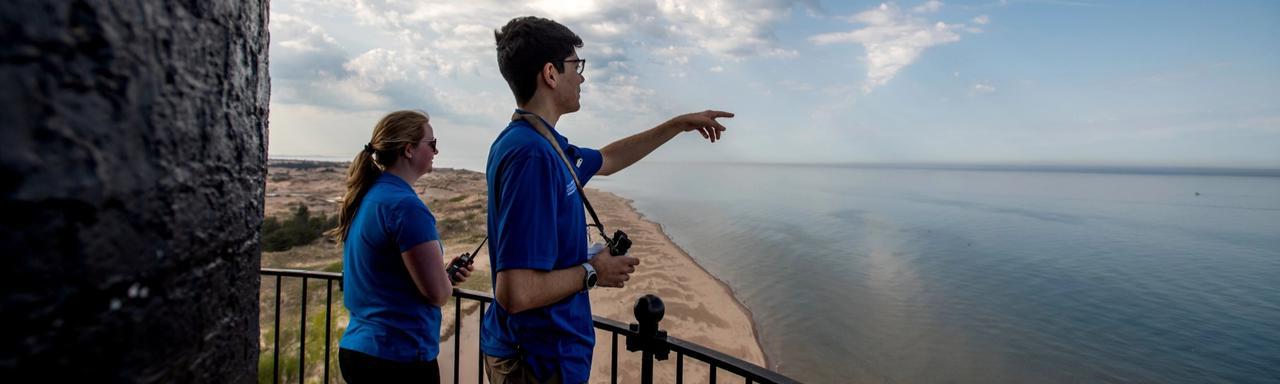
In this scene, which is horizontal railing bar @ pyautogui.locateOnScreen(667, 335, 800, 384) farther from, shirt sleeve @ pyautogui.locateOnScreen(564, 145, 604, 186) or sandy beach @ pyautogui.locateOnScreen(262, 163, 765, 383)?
sandy beach @ pyautogui.locateOnScreen(262, 163, 765, 383)

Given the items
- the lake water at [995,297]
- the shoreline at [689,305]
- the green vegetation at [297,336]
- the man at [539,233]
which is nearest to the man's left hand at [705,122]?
the man at [539,233]

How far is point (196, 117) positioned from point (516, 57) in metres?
1.65

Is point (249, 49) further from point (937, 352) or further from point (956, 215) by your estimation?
point (956, 215)

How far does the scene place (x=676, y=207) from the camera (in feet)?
181

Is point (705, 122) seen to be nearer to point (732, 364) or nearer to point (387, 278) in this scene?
point (732, 364)

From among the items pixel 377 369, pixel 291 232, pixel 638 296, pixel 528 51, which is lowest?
pixel 638 296

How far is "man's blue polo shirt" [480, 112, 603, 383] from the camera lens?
1.82m

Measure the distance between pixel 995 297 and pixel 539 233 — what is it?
29.3 metres

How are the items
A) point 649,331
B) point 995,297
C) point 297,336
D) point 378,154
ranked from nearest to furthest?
point 649,331 → point 378,154 → point 297,336 → point 995,297

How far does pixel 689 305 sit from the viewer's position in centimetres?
1964

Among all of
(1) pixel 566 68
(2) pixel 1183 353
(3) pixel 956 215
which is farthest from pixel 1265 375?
(3) pixel 956 215

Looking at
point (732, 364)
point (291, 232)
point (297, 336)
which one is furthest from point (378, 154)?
point (291, 232)

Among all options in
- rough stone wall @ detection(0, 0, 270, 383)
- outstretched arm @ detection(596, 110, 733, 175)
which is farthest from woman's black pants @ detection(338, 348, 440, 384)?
rough stone wall @ detection(0, 0, 270, 383)

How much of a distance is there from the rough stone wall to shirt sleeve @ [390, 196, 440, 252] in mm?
1803
